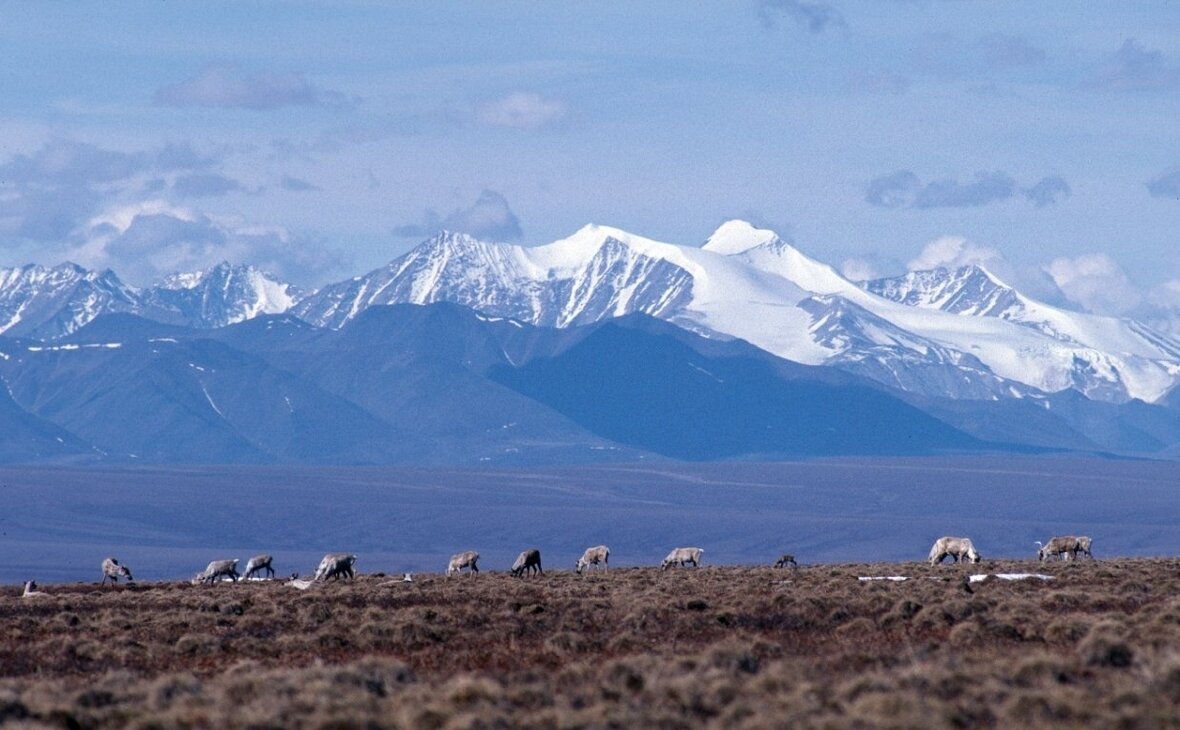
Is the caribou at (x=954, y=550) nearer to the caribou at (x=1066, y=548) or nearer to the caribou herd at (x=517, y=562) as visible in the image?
the caribou herd at (x=517, y=562)

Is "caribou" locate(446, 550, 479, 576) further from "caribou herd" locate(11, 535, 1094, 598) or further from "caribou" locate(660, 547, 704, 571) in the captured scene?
"caribou" locate(660, 547, 704, 571)

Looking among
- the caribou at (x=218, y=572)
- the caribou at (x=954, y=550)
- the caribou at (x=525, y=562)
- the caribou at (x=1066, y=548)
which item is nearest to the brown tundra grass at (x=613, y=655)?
the caribou at (x=525, y=562)

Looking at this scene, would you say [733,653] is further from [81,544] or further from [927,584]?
[81,544]

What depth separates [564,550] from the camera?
575 feet

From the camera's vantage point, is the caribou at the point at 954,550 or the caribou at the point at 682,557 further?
the caribou at the point at 682,557

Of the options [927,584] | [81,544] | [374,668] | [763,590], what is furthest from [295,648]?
[81,544]

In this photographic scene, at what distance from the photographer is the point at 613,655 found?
25.9 meters

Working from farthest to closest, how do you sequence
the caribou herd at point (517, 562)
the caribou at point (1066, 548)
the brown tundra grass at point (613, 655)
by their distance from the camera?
the caribou at point (1066, 548), the caribou herd at point (517, 562), the brown tundra grass at point (613, 655)

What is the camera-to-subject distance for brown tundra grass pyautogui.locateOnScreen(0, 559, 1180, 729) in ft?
59.3

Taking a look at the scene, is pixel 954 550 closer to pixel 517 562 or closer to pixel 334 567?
pixel 517 562

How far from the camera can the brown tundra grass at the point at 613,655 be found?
18.1 metres

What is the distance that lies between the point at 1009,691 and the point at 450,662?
10.1 metres

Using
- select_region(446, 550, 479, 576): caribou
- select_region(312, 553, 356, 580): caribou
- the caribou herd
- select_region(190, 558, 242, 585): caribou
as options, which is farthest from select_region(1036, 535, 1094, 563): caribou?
select_region(190, 558, 242, 585): caribou

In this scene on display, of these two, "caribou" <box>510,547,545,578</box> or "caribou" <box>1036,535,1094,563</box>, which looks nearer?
"caribou" <box>510,547,545,578</box>
